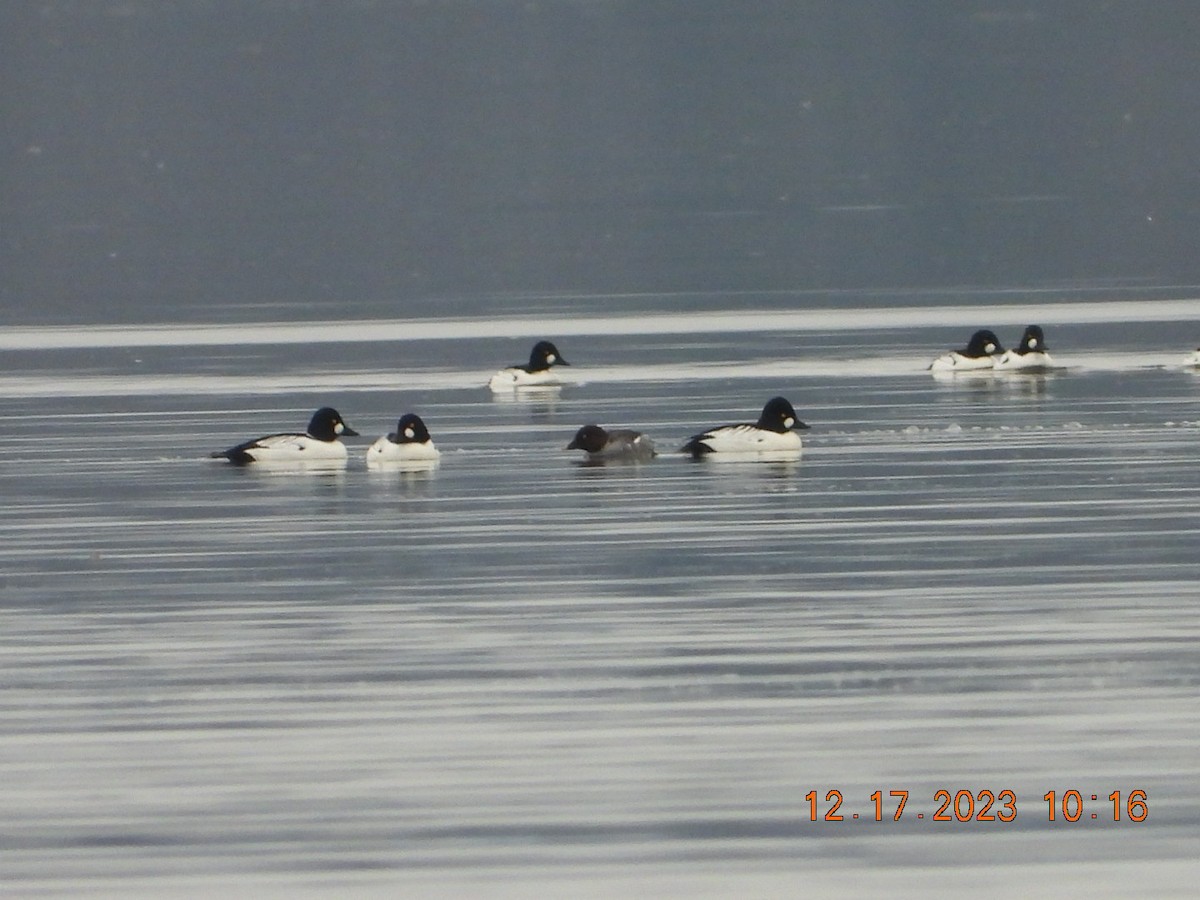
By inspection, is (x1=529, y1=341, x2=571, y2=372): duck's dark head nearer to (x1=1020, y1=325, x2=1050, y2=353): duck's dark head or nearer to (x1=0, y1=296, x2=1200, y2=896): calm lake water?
(x1=0, y1=296, x2=1200, y2=896): calm lake water

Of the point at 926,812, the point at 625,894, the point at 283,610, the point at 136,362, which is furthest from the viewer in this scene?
the point at 136,362

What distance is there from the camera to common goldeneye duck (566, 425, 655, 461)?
22.8 metres

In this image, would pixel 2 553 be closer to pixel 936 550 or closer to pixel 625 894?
pixel 936 550

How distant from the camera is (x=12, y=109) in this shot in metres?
149

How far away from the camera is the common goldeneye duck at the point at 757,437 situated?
23.2m

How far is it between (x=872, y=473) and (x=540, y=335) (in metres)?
21.4

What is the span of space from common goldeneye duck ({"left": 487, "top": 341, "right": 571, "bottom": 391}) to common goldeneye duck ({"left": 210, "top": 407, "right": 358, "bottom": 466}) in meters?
7.71

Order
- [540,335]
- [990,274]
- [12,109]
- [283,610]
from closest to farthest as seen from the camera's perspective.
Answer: [283,610]
[540,335]
[990,274]
[12,109]

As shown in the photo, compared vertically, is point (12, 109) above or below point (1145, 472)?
above

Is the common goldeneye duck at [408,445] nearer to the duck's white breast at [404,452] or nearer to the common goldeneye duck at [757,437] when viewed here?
the duck's white breast at [404,452]

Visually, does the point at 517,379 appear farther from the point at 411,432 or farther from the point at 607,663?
the point at 607,663

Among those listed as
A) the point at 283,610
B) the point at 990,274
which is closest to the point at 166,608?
the point at 283,610

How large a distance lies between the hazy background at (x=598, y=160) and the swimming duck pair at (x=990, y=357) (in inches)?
713

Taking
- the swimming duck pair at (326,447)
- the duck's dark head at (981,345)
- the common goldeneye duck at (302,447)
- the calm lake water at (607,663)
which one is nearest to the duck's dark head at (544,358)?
the duck's dark head at (981,345)
